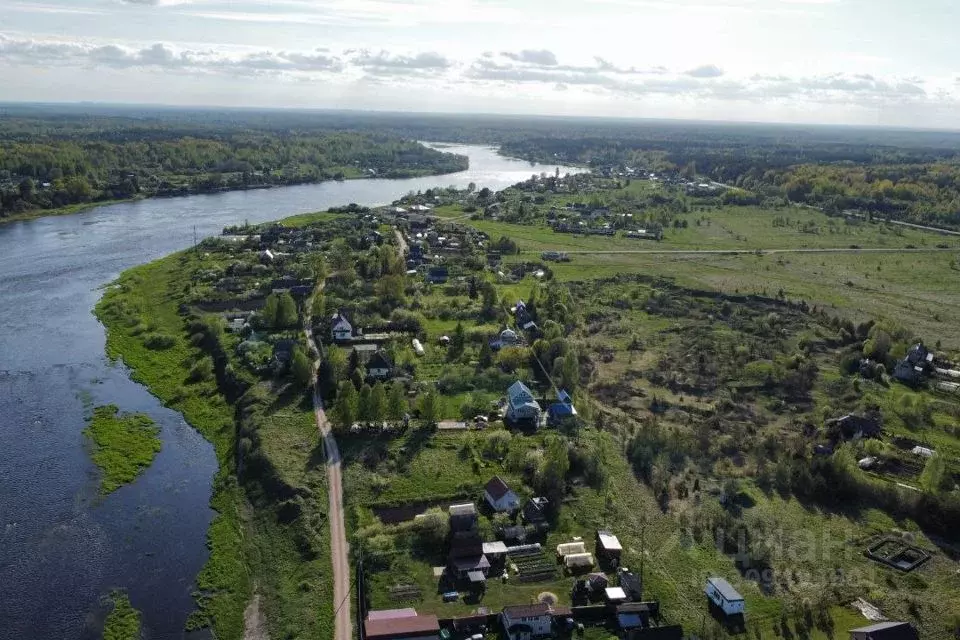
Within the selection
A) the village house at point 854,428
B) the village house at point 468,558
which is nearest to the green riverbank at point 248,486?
the village house at point 468,558

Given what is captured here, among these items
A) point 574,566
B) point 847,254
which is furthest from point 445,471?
point 847,254

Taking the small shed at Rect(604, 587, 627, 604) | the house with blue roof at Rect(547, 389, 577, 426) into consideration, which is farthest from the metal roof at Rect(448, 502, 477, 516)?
the house with blue roof at Rect(547, 389, 577, 426)

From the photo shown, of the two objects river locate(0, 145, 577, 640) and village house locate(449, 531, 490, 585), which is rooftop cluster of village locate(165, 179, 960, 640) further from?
river locate(0, 145, 577, 640)

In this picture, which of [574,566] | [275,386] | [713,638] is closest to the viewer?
[713,638]

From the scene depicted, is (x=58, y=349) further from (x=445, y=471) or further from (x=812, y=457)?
(x=812, y=457)

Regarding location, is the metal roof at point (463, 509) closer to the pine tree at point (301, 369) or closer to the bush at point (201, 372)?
the pine tree at point (301, 369)

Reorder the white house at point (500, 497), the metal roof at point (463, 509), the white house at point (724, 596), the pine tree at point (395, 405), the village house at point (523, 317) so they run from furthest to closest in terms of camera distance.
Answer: the village house at point (523, 317), the pine tree at point (395, 405), the white house at point (500, 497), the metal roof at point (463, 509), the white house at point (724, 596)

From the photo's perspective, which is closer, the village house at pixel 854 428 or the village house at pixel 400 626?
the village house at pixel 400 626
